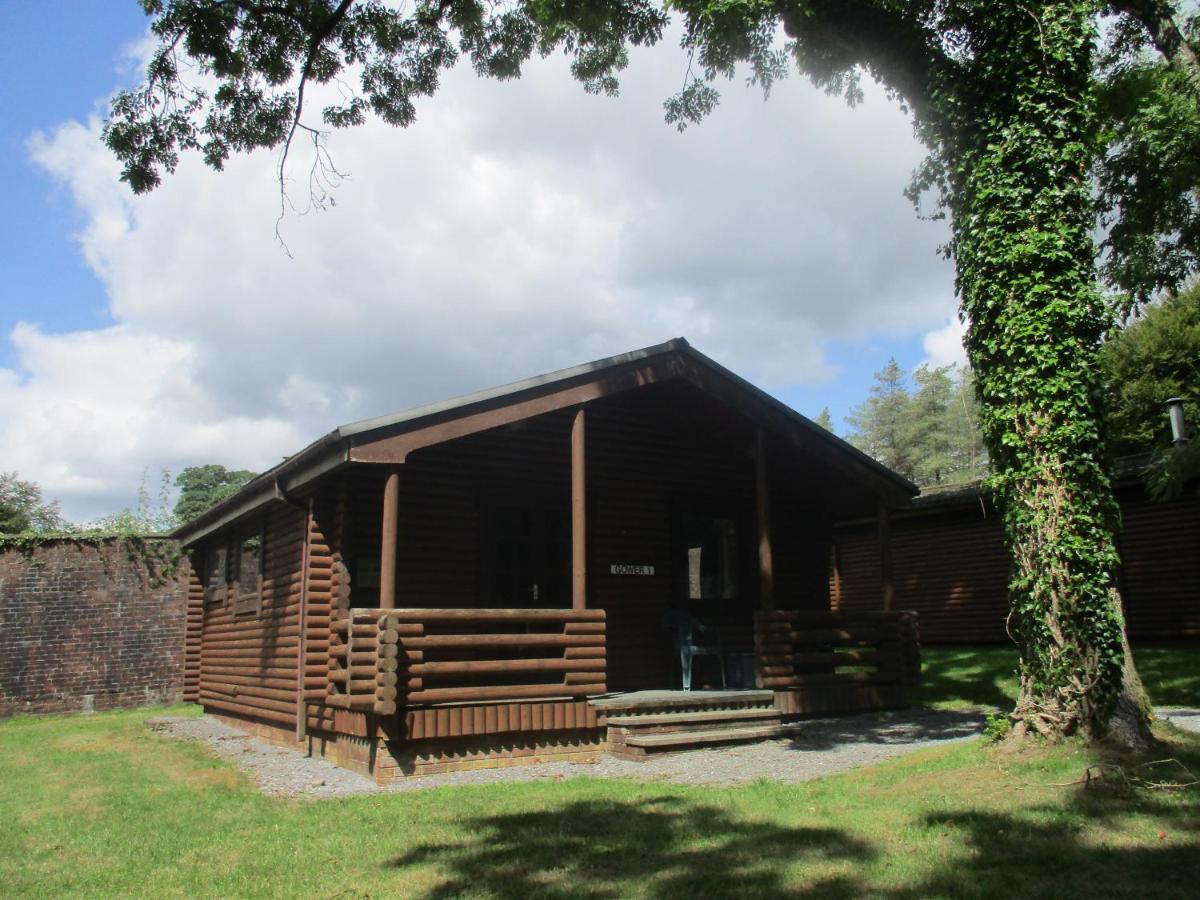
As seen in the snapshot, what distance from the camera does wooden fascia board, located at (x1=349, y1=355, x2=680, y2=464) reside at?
9.14 m

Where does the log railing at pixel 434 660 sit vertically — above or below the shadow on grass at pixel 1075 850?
above

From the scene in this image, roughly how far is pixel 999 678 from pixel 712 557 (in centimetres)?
474

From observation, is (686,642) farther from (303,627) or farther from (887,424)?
(887,424)

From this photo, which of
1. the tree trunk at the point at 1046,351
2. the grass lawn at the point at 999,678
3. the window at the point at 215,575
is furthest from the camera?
the window at the point at 215,575

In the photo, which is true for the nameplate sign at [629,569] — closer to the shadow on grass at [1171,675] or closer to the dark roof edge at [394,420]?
the dark roof edge at [394,420]

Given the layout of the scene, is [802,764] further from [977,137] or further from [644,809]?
[977,137]

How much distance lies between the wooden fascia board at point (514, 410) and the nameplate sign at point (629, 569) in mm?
2722

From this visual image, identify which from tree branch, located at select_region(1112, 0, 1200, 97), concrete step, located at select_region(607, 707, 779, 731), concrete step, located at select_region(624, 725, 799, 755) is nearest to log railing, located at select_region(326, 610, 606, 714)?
concrete step, located at select_region(607, 707, 779, 731)

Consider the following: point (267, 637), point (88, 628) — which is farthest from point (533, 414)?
A: point (88, 628)

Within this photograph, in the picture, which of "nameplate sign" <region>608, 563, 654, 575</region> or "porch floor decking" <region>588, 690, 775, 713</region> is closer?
"porch floor decking" <region>588, 690, 775, 713</region>

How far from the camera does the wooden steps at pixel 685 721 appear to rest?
31.1 feet

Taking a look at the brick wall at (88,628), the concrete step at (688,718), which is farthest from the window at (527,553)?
the brick wall at (88,628)

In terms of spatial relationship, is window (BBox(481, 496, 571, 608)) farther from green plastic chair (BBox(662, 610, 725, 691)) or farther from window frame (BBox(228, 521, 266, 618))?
window frame (BBox(228, 521, 266, 618))

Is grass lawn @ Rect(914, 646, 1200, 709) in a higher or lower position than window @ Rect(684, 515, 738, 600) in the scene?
lower
